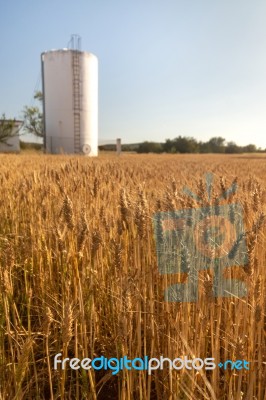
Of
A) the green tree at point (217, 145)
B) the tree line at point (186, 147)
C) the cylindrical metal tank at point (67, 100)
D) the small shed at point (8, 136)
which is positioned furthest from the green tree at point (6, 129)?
the green tree at point (217, 145)

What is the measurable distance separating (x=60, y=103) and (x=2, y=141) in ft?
17.9

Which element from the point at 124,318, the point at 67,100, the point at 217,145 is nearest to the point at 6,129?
the point at 67,100

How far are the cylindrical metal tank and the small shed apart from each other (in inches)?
149

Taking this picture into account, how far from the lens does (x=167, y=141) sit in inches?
1548

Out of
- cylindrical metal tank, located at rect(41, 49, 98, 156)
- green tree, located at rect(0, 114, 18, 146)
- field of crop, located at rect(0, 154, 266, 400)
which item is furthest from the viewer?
green tree, located at rect(0, 114, 18, 146)

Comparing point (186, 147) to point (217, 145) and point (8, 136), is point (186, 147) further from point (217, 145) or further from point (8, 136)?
point (8, 136)

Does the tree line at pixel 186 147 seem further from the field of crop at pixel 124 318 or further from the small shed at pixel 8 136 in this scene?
the field of crop at pixel 124 318

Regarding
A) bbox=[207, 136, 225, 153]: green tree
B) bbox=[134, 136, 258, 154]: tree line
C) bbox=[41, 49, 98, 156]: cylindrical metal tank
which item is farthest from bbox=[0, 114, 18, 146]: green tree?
bbox=[207, 136, 225, 153]: green tree

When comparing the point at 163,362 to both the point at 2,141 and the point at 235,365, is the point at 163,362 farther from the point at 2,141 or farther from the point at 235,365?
the point at 2,141

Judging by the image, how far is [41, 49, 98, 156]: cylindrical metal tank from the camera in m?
17.1

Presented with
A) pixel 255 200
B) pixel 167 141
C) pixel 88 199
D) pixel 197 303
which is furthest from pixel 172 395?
pixel 167 141

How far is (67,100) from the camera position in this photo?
56.3ft

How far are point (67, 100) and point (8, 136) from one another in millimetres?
5880

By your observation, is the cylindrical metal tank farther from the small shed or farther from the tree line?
the tree line
